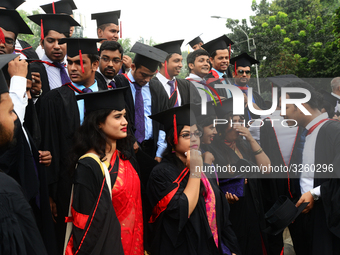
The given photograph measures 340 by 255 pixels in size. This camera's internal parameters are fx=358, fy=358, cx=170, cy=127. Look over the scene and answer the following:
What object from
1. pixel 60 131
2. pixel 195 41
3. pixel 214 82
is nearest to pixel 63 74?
pixel 60 131

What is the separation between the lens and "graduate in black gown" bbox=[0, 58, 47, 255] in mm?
1680

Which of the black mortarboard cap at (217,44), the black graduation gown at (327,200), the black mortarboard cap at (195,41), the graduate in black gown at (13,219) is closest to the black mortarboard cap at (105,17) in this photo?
the black mortarboard cap at (217,44)

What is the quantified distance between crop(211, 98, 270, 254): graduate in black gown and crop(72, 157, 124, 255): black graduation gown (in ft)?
5.06

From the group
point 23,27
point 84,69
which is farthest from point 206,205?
point 23,27

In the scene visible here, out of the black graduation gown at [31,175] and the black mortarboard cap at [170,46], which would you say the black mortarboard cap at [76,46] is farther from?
the black mortarboard cap at [170,46]

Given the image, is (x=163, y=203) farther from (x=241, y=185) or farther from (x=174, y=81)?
(x=174, y=81)

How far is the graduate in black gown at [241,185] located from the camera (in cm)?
382

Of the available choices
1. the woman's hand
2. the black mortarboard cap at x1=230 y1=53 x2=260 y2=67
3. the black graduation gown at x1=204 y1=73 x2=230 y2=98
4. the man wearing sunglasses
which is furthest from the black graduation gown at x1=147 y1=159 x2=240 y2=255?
the black mortarboard cap at x1=230 y1=53 x2=260 y2=67

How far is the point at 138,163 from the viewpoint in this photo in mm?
3740

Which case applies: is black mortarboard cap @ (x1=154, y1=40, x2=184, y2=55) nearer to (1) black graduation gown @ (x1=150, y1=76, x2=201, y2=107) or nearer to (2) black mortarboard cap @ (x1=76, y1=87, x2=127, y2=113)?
(1) black graduation gown @ (x1=150, y1=76, x2=201, y2=107)

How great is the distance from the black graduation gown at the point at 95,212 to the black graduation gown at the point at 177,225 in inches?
20.7

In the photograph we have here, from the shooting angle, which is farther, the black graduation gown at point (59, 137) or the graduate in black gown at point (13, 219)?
the black graduation gown at point (59, 137)

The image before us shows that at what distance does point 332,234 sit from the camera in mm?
3500

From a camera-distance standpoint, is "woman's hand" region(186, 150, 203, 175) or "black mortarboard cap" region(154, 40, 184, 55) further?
"black mortarboard cap" region(154, 40, 184, 55)
